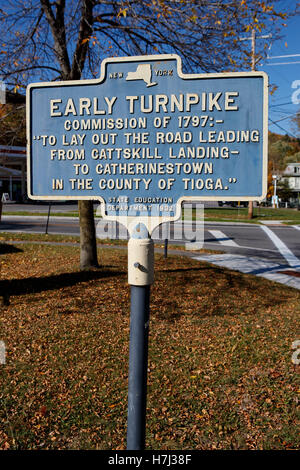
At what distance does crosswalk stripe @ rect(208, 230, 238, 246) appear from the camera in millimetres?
17383

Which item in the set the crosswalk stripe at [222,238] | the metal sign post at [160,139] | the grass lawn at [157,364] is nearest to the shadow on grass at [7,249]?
the grass lawn at [157,364]

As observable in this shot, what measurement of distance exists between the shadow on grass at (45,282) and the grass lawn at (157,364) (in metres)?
0.02

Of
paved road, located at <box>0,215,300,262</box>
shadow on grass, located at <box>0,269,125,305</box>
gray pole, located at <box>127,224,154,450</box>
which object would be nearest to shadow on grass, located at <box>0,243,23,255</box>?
shadow on grass, located at <box>0,269,125,305</box>

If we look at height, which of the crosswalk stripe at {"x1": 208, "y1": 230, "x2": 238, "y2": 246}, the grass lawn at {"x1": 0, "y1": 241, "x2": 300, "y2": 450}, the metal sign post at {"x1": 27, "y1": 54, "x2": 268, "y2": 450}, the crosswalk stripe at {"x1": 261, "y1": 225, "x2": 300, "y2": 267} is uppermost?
the metal sign post at {"x1": 27, "y1": 54, "x2": 268, "y2": 450}

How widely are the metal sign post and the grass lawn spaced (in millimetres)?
2198

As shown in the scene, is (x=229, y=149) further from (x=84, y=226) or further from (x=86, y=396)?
(x=84, y=226)

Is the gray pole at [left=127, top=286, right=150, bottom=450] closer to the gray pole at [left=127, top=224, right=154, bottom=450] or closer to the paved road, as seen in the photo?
the gray pole at [left=127, top=224, right=154, bottom=450]

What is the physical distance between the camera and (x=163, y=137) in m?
3.04

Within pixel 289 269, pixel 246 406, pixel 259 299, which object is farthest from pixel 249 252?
pixel 246 406

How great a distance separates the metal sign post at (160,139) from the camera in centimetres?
296

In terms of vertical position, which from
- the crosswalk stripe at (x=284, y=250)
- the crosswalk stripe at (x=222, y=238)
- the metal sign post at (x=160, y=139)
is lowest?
the crosswalk stripe at (x=284, y=250)

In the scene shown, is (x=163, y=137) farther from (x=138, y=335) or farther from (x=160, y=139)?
(x=138, y=335)

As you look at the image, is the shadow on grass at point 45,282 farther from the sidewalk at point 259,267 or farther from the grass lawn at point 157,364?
the sidewalk at point 259,267

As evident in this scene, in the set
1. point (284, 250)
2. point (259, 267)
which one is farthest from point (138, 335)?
point (284, 250)
